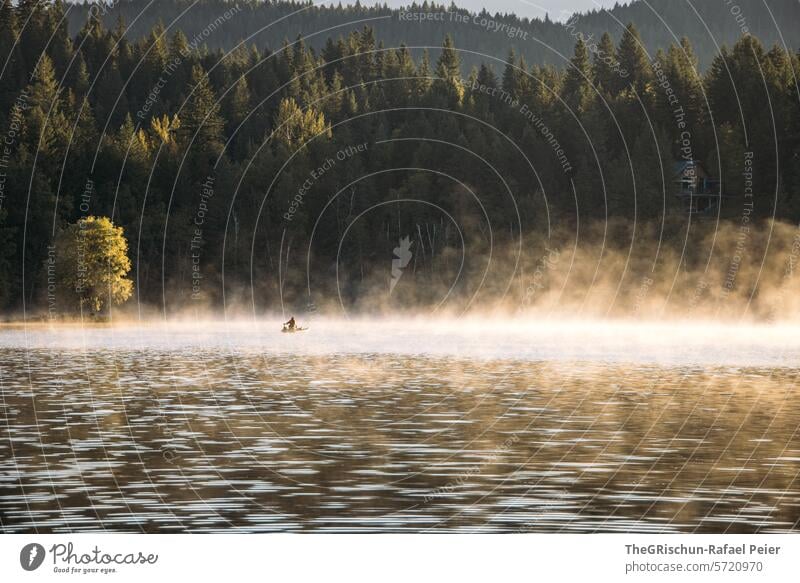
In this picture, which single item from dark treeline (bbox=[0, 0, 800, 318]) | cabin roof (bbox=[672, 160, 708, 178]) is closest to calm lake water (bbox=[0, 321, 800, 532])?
dark treeline (bbox=[0, 0, 800, 318])

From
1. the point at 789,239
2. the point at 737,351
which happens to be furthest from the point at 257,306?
the point at 737,351

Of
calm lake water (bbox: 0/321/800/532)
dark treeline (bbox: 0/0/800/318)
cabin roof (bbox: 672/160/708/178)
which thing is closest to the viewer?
calm lake water (bbox: 0/321/800/532)

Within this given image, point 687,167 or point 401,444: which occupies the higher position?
point 687,167

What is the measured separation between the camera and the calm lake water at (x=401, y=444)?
27609 millimetres

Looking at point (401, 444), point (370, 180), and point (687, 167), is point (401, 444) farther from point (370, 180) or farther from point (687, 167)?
point (370, 180)

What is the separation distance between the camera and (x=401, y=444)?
37.4m

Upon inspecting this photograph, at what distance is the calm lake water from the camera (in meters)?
27.6

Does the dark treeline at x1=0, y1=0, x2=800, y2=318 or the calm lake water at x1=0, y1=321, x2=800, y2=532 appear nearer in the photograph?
the calm lake water at x1=0, y1=321, x2=800, y2=532

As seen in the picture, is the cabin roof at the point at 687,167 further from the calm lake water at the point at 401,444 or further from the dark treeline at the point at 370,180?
the calm lake water at the point at 401,444

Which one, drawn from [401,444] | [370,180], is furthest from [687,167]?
[401,444]

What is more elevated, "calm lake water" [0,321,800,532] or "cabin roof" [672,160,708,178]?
"cabin roof" [672,160,708,178]

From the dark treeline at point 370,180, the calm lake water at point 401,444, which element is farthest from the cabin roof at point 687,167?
the calm lake water at point 401,444

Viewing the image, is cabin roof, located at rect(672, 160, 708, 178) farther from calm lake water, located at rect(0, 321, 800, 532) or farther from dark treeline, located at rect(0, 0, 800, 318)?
calm lake water, located at rect(0, 321, 800, 532)
